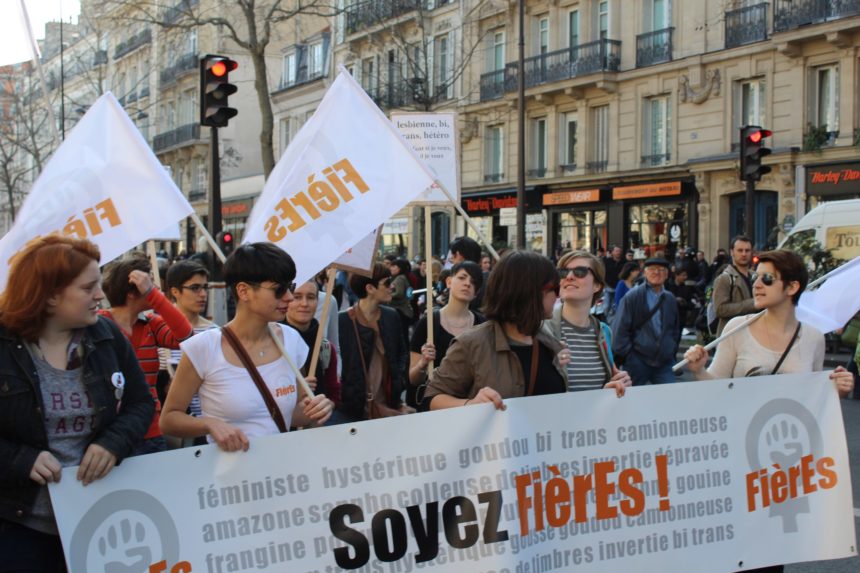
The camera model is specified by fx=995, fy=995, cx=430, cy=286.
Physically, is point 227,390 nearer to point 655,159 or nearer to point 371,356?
point 371,356

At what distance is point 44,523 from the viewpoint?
3107 millimetres

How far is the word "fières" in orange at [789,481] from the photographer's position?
4258 mm

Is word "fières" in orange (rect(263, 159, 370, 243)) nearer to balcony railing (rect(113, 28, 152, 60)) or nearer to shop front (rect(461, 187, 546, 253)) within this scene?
shop front (rect(461, 187, 546, 253))

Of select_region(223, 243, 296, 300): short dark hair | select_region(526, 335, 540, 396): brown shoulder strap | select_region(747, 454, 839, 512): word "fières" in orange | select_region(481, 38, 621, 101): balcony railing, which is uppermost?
select_region(481, 38, 621, 101): balcony railing

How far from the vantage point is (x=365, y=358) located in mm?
5785

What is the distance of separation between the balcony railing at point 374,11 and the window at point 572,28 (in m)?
4.99

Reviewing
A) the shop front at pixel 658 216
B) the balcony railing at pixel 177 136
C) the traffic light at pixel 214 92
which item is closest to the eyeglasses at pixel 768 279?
the traffic light at pixel 214 92

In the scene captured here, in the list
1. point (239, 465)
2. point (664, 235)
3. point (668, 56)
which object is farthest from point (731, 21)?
point (239, 465)

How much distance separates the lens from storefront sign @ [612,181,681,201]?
28045 mm

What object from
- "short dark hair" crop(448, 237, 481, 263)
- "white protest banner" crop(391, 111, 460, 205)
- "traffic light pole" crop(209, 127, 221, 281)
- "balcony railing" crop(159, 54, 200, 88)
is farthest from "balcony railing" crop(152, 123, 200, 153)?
"short dark hair" crop(448, 237, 481, 263)

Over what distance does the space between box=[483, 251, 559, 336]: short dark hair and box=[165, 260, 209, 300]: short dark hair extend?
2.33m

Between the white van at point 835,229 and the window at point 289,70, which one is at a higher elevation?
the window at point 289,70

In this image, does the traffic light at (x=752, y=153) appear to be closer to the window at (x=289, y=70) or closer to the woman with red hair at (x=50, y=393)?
the woman with red hair at (x=50, y=393)

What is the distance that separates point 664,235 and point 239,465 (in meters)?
26.7
